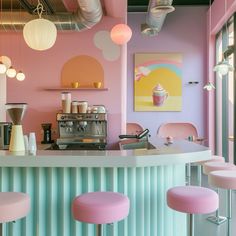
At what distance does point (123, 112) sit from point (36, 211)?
3.09 metres

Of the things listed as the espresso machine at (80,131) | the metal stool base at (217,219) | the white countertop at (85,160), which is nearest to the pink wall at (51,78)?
the espresso machine at (80,131)

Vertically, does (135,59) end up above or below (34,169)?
above

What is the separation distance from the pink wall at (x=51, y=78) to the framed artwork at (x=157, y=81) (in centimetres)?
219

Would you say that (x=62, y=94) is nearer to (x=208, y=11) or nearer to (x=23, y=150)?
(x=23, y=150)

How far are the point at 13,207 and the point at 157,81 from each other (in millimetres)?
5854

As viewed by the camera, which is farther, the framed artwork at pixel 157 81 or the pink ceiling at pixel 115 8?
the framed artwork at pixel 157 81

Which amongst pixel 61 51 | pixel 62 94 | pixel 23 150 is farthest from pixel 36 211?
pixel 61 51

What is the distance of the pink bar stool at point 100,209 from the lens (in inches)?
72.3

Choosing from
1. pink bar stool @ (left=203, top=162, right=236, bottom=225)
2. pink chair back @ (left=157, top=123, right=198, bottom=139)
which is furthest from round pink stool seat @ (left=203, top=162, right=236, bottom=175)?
pink chair back @ (left=157, top=123, right=198, bottom=139)

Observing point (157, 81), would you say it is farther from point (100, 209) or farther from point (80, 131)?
point (100, 209)

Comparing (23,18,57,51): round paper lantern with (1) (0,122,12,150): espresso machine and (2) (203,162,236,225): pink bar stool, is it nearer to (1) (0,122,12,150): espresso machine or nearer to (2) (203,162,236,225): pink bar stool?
(1) (0,122,12,150): espresso machine

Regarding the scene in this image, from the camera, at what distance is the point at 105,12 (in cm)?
514

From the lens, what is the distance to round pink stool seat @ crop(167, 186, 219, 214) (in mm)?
2049

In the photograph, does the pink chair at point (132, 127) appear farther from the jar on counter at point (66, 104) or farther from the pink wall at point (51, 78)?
the jar on counter at point (66, 104)
